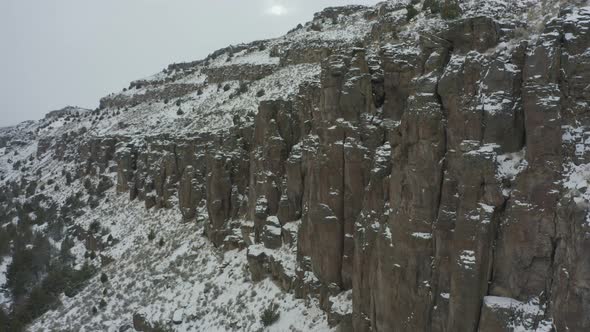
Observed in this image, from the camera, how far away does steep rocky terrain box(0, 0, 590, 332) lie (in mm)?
11898

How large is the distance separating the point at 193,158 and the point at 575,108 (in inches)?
1238

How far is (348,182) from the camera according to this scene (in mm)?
20000

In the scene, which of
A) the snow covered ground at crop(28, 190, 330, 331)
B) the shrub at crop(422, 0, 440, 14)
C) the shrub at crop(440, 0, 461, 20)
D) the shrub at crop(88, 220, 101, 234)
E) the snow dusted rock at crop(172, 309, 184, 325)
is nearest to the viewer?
the shrub at crop(440, 0, 461, 20)

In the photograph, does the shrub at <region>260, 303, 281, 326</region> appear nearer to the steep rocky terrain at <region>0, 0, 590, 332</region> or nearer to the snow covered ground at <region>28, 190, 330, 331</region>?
the snow covered ground at <region>28, 190, 330, 331</region>

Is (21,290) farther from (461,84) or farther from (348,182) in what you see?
(461,84)

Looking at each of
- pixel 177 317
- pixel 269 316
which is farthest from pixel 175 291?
pixel 269 316

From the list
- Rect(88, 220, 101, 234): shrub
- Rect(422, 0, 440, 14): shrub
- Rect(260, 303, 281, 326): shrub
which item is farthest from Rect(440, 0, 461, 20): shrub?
Rect(88, 220, 101, 234): shrub

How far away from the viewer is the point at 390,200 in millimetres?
16203

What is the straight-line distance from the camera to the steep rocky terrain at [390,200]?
1190cm

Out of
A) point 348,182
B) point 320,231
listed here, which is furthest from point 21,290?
point 348,182

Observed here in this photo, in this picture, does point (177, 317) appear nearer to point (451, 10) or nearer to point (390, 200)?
point (390, 200)

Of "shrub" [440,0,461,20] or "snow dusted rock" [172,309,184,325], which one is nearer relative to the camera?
"shrub" [440,0,461,20]

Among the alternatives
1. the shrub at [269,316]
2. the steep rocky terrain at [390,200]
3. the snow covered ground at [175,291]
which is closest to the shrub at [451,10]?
the steep rocky terrain at [390,200]

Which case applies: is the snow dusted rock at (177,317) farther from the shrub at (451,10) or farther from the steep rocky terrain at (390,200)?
the shrub at (451,10)
